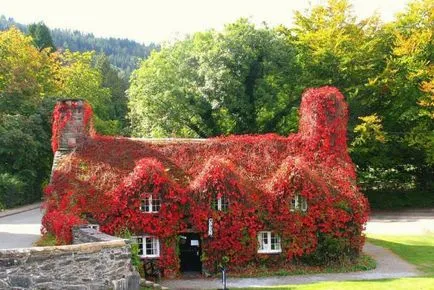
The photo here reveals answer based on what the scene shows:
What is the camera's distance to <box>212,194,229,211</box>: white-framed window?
23.3 m

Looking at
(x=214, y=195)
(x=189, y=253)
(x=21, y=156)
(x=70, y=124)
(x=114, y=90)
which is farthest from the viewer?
(x=114, y=90)

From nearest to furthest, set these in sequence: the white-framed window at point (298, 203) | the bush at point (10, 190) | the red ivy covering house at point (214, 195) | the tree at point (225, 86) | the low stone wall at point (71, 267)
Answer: the low stone wall at point (71, 267) < the red ivy covering house at point (214, 195) < the white-framed window at point (298, 203) < the tree at point (225, 86) < the bush at point (10, 190)

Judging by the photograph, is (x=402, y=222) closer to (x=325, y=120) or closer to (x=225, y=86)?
(x=325, y=120)

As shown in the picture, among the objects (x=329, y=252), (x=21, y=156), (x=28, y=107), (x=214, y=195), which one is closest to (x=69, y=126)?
(x=214, y=195)

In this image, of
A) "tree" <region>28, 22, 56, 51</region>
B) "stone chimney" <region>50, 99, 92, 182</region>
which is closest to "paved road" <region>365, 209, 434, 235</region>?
"stone chimney" <region>50, 99, 92, 182</region>

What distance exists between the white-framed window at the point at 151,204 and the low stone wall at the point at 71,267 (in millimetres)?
5450

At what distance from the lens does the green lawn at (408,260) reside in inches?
770

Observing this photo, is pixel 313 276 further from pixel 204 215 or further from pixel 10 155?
pixel 10 155

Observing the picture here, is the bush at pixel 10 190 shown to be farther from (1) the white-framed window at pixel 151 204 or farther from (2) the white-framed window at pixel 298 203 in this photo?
(2) the white-framed window at pixel 298 203

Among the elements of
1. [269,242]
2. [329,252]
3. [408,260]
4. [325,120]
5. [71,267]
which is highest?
[325,120]

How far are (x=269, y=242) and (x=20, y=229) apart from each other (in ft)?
52.6

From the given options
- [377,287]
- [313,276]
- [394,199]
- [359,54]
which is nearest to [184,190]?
[313,276]

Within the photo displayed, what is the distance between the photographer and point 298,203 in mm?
24094

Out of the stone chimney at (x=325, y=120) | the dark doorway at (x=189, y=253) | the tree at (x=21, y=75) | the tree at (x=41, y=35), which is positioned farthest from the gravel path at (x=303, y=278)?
the tree at (x=41, y=35)
